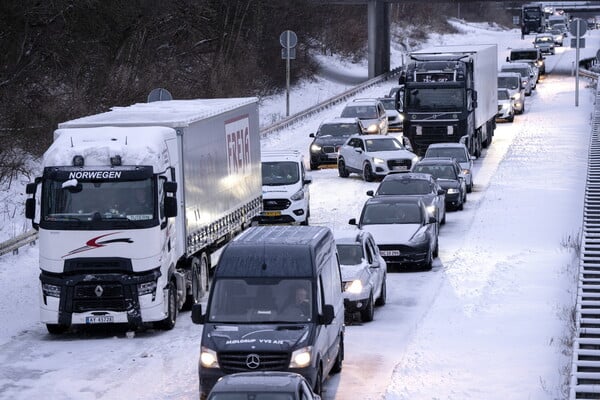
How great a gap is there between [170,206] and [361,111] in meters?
32.0

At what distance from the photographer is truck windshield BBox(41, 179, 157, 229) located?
72.4 ft

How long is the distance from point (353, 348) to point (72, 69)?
28765mm

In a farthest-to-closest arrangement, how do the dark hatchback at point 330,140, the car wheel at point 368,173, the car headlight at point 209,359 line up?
the dark hatchback at point 330,140, the car wheel at point 368,173, the car headlight at point 209,359

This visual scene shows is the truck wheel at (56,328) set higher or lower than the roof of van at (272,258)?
lower

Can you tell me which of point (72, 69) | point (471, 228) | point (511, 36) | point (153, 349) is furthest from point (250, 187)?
point (511, 36)

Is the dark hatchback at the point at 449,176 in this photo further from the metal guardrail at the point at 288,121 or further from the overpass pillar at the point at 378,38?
the overpass pillar at the point at 378,38

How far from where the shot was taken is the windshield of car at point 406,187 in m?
33.6

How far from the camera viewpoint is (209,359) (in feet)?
55.5

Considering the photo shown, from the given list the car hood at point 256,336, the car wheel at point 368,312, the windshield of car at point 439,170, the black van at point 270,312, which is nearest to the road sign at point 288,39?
the windshield of car at point 439,170

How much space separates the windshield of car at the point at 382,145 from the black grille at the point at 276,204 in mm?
9808

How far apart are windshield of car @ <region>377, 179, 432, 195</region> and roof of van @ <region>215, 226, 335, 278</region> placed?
15280 millimetres

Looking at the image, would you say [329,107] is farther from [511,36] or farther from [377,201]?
[511,36]

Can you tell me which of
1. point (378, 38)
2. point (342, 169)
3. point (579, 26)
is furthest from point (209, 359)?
point (378, 38)

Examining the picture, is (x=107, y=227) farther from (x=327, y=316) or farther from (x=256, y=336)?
(x=327, y=316)
